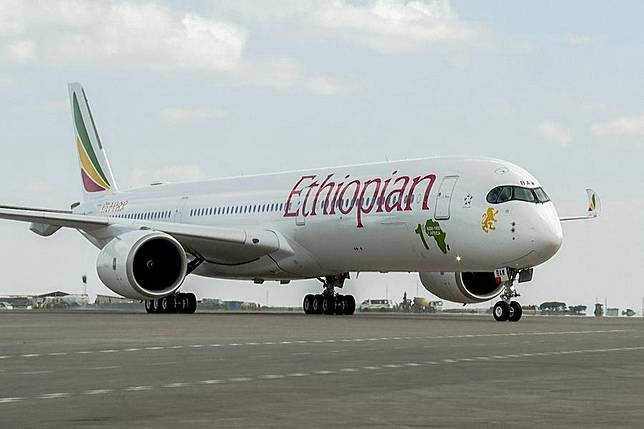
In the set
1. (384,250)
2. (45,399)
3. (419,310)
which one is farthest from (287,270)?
(45,399)

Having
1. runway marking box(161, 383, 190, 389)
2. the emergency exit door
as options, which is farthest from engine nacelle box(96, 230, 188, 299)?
runway marking box(161, 383, 190, 389)

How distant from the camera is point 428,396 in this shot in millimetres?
9609

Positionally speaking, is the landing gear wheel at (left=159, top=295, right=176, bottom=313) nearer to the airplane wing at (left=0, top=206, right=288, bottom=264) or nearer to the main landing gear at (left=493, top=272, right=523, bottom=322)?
the airplane wing at (left=0, top=206, right=288, bottom=264)

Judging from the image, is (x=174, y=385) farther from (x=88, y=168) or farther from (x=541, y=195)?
(x=88, y=168)

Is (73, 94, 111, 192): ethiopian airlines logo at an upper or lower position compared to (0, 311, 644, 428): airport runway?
upper

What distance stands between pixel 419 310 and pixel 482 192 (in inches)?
894

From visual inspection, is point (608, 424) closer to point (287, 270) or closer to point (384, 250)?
point (384, 250)

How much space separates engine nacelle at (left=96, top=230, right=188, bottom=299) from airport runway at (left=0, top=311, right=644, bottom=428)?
1317 cm

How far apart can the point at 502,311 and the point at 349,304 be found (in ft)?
27.7

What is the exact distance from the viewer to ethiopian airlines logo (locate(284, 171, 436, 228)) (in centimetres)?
3180

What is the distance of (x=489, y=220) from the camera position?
29.8 metres

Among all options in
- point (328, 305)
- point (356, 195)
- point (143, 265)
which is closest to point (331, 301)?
point (328, 305)

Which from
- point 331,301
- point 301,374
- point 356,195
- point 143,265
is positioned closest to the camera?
point 301,374

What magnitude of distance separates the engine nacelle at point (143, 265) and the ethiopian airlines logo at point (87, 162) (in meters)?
14.6
